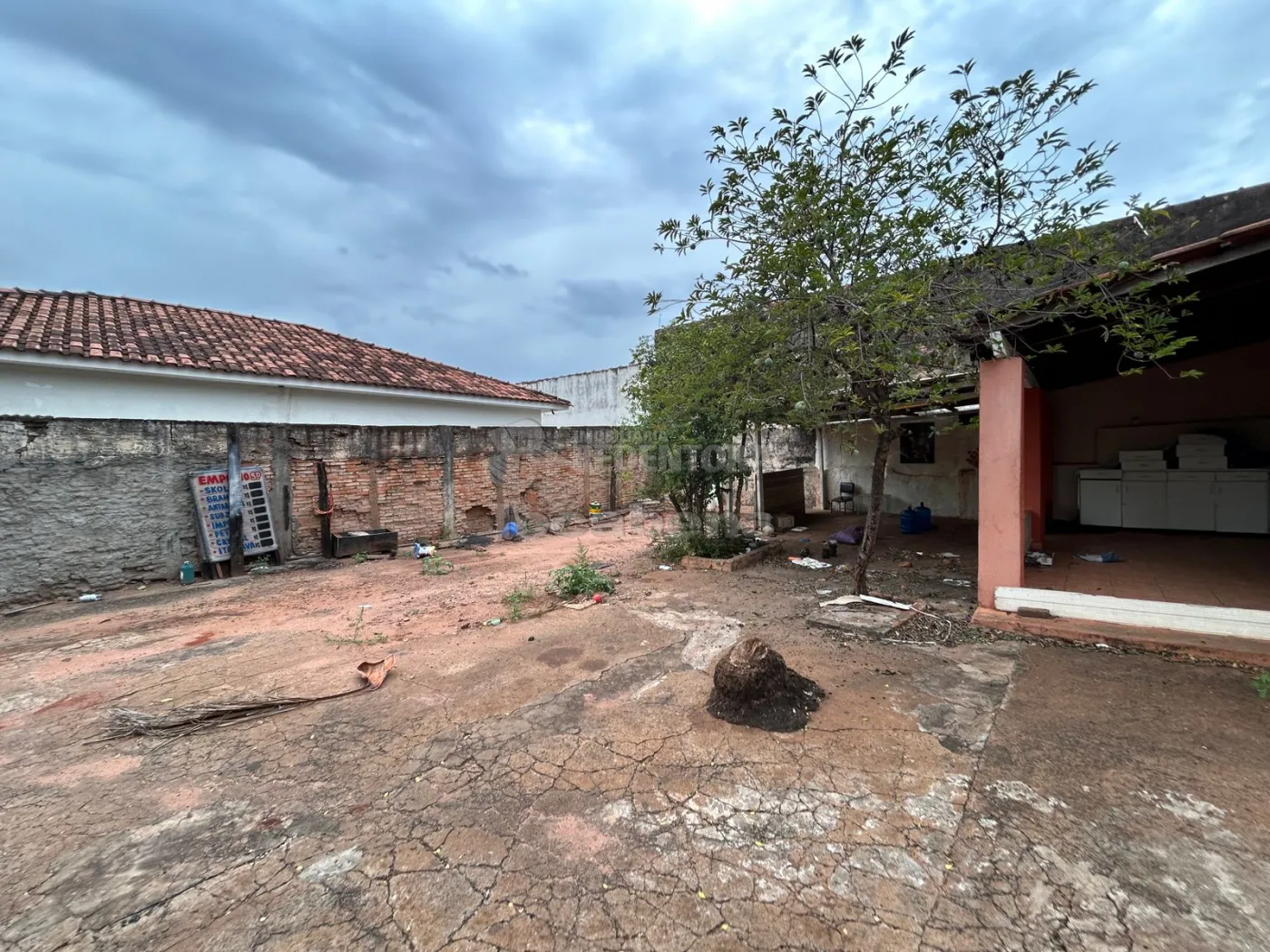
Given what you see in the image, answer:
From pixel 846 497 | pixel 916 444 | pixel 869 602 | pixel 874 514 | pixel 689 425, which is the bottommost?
pixel 869 602

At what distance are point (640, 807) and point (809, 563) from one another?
5.12 meters

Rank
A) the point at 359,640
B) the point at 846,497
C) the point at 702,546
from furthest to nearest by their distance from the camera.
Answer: the point at 846,497, the point at 702,546, the point at 359,640

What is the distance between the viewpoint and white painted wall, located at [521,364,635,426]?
19.0 m

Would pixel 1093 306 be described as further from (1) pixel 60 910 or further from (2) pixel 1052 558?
(1) pixel 60 910

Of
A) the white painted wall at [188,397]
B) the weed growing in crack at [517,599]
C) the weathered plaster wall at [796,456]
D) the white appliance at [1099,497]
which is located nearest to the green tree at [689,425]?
the weed growing in crack at [517,599]

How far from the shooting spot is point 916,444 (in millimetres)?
11039

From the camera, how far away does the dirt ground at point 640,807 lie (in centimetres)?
171

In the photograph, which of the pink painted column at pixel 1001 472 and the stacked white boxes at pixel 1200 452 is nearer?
the pink painted column at pixel 1001 472

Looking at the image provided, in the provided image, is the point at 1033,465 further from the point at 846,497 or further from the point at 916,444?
the point at 846,497

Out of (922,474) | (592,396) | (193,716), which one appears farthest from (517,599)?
(592,396)

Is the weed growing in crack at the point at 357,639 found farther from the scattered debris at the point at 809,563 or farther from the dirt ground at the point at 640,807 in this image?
the scattered debris at the point at 809,563

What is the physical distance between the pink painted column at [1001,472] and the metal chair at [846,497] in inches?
295

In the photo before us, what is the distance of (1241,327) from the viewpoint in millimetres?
5590

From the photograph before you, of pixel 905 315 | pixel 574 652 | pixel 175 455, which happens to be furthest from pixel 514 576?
pixel 905 315
